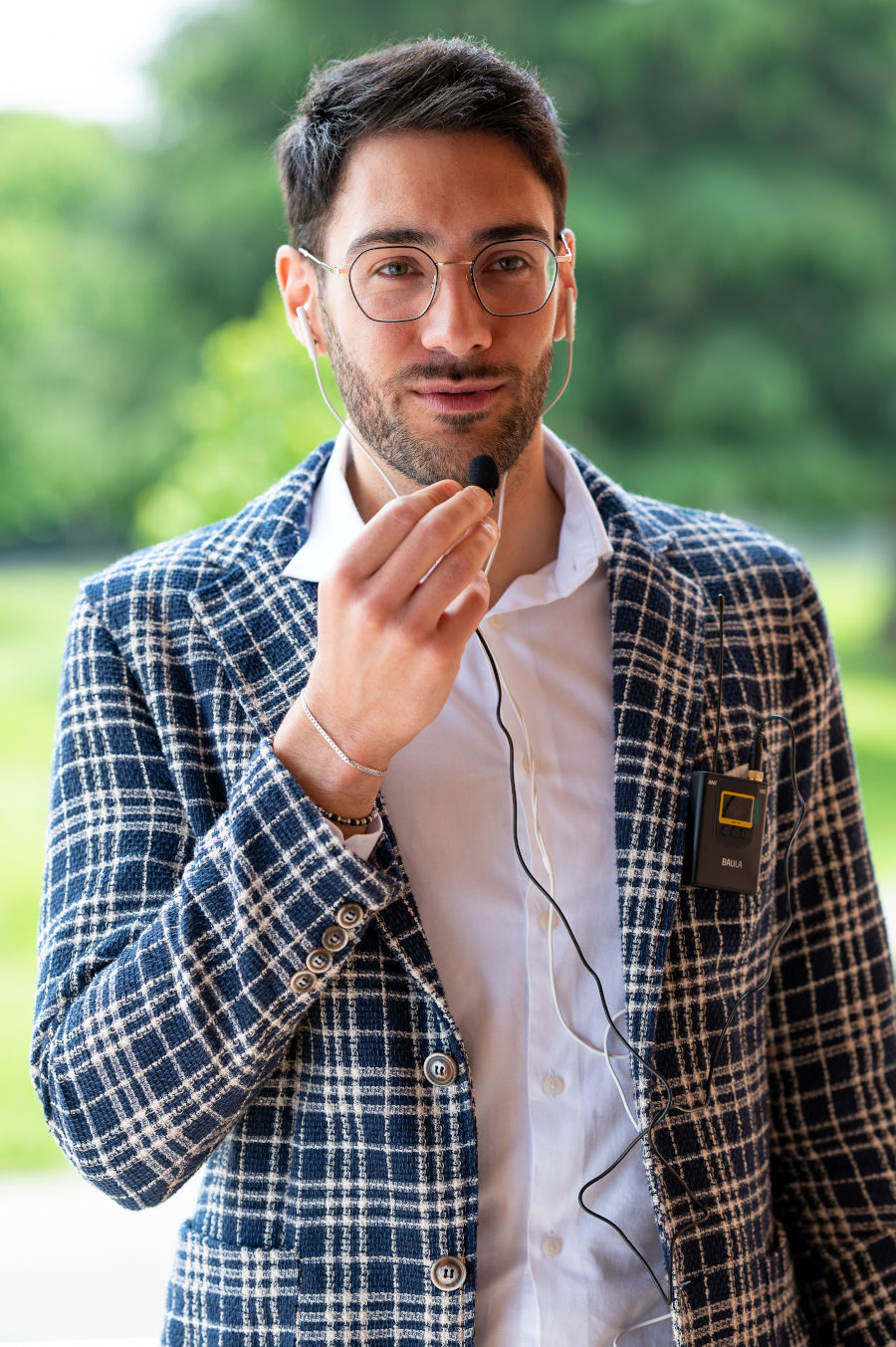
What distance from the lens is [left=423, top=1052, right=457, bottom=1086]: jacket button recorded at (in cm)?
108

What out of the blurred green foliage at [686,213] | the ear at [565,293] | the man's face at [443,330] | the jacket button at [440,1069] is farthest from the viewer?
the blurred green foliage at [686,213]

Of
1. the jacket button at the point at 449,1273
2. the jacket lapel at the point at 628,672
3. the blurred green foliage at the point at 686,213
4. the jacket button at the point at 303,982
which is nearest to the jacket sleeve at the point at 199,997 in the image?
the jacket button at the point at 303,982

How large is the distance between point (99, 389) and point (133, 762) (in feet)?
27.2

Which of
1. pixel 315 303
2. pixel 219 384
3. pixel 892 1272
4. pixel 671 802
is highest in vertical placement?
pixel 219 384

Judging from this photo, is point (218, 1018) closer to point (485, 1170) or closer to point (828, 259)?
point (485, 1170)

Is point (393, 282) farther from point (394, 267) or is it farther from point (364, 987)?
point (364, 987)

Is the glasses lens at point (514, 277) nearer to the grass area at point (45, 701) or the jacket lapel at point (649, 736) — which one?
the jacket lapel at point (649, 736)

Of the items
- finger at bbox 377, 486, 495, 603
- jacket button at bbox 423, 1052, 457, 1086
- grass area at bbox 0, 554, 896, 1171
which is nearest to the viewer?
finger at bbox 377, 486, 495, 603

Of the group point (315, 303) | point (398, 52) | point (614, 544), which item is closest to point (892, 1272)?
point (614, 544)

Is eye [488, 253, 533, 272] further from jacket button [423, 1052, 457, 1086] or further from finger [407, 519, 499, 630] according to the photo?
jacket button [423, 1052, 457, 1086]

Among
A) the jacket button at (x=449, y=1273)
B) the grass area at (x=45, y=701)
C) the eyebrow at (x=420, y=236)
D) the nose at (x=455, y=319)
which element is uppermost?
the grass area at (x=45, y=701)

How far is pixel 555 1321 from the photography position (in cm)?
109

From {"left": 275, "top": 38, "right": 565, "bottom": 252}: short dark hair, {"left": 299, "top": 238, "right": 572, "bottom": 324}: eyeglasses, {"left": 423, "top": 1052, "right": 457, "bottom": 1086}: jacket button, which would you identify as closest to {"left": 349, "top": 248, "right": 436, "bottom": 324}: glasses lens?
{"left": 299, "top": 238, "right": 572, "bottom": 324}: eyeglasses

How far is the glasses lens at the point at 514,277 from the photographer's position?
3.94 feet
